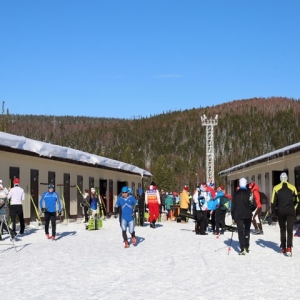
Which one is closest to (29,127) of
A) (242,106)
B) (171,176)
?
(242,106)

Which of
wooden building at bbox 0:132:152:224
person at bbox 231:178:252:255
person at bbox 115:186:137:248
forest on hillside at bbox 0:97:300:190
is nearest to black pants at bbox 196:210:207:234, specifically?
person at bbox 115:186:137:248

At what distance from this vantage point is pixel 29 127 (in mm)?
184875

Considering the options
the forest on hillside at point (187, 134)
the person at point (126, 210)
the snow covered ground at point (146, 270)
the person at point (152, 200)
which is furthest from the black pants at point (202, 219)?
the forest on hillside at point (187, 134)

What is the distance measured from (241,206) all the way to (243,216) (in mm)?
226

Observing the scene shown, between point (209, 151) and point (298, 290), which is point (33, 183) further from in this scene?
point (209, 151)

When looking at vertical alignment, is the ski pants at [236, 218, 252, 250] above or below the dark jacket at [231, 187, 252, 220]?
below

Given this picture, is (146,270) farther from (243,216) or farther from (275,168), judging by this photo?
(275,168)

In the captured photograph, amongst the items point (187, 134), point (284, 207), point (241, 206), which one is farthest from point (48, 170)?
point (187, 134)

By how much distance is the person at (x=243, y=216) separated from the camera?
12.0m

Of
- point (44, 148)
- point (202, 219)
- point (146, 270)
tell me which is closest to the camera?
point (146, 270)

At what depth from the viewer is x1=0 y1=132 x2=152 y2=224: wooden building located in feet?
65.9

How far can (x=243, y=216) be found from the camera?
12086 mm

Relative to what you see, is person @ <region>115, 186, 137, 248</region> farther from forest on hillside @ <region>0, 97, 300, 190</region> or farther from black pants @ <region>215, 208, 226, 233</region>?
forest on hillside @ <region>0, 97, 300, 190</region>

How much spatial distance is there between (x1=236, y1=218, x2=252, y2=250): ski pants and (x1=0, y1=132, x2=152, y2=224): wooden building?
9152 mm
